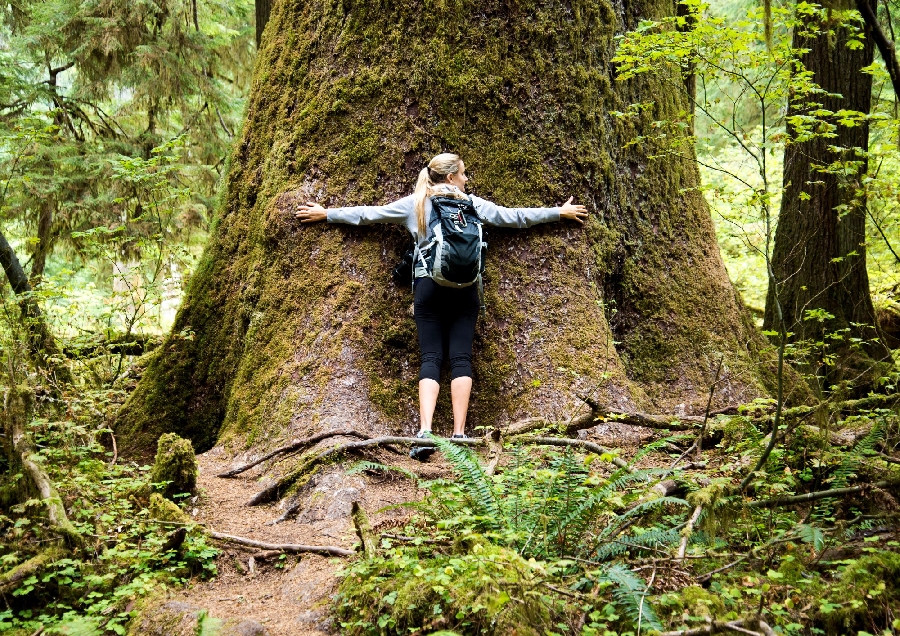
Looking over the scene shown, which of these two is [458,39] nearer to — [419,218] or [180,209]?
[419,218]

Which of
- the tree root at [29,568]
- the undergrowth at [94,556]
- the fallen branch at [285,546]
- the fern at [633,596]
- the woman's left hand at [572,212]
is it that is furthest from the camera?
the woman's left hand at [572,212]

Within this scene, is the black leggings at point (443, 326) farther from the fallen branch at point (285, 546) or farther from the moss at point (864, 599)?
the moss at point (864, 599)

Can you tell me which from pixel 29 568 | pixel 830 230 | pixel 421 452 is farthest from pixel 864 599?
pixel 830 230

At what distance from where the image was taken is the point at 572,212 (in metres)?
5.58

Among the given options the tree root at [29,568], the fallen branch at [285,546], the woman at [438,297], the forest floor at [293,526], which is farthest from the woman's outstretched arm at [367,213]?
the tree root at [29,568]

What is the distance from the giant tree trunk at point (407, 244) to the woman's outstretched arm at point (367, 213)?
13 centimetres

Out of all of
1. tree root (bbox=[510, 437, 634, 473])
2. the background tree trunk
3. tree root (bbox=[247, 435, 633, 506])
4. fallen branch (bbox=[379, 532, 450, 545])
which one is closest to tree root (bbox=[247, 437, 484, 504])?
tree root (bbox=[247, 435, 633, 506])

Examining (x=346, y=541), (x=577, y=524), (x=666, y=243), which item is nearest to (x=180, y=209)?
(x=666, y=243)

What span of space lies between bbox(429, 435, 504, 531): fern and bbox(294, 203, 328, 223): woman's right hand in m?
2.48

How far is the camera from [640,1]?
6312 millimetres

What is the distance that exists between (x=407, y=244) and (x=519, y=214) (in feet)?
2.96

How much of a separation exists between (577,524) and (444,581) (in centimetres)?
71

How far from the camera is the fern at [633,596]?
7.89 feet

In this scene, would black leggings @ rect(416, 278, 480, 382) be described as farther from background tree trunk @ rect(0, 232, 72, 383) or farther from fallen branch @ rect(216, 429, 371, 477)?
background tree trunk @ rect(0, 232, 72, 383)
